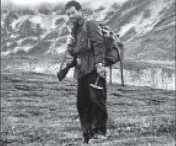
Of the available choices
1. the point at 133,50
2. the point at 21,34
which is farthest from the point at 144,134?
the point at 21,34

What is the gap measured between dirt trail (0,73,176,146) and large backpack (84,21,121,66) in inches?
192

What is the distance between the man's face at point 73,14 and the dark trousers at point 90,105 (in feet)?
1.43

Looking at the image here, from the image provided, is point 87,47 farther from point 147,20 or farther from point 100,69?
point 147,20

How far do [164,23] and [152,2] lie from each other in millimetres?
17762

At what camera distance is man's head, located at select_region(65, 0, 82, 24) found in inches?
139

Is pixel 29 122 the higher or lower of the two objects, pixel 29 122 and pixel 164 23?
the lower

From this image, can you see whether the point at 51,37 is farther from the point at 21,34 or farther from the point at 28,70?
the point at 28,70

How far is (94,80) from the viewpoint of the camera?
11.5 ft

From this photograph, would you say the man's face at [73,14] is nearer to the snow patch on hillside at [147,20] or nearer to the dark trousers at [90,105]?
the dark trousers at [90,105]

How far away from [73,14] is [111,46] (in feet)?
1.24

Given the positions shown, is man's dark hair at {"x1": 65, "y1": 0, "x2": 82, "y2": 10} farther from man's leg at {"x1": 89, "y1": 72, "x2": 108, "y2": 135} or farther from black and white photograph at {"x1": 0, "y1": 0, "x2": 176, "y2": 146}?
man's leg at {"x1": 89, "y1": 72, "x2": 108, "y2": 135}

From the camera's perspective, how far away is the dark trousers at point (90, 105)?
11.5 feet

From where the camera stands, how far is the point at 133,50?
176 ft

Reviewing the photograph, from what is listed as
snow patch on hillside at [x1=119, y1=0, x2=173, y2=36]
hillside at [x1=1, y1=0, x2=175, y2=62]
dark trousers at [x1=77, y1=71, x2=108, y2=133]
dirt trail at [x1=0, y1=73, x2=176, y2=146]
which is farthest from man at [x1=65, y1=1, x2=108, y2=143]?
snow patch on hillside at [x1=119, y1=0, x2=173, y2=36]
